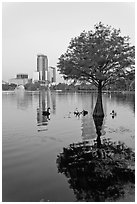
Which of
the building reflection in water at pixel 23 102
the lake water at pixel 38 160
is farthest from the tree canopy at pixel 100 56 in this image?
the building reflection in water at pixel 23 102

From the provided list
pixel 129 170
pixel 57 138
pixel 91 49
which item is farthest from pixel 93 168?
pixel 91 49

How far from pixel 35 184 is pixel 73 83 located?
22.5 m

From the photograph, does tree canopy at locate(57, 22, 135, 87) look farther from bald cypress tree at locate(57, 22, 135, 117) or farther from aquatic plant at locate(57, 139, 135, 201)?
aquatic plant at locate(57, 139, 135, 201)

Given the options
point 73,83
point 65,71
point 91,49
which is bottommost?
point 73,83

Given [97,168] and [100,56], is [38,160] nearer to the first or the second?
[97,168]

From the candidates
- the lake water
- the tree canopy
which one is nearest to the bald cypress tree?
the tree canopy

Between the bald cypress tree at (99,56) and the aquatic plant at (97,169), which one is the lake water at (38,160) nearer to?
the aquatic plant at (97,169)

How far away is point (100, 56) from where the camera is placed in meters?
24.3

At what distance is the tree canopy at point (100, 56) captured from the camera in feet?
80.2

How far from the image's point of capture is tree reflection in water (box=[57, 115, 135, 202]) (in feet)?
25.7

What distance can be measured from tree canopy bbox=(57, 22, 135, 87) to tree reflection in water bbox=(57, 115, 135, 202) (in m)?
13.6

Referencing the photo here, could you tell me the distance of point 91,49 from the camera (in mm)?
24578

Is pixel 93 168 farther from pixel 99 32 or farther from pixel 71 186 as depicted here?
pixel 99 32

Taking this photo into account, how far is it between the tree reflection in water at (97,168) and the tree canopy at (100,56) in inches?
537
